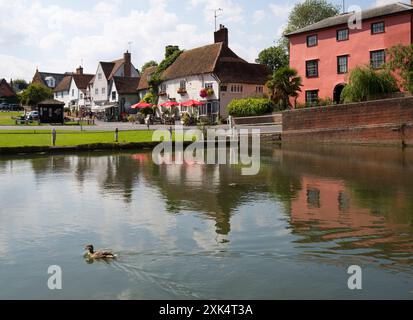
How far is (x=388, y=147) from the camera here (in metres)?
37.3

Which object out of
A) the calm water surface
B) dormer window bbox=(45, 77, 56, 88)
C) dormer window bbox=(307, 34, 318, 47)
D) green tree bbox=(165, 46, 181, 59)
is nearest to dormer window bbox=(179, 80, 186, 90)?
green tree bbox=(165, 46, 181, 59)

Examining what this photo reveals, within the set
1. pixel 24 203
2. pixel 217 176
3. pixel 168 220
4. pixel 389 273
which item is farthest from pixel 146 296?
pixel 217 176

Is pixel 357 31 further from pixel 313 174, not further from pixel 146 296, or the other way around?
pixel 146 296

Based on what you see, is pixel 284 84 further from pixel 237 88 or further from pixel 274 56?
pixel 274 56

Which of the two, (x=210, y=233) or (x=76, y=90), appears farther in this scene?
(x=76, y=90)

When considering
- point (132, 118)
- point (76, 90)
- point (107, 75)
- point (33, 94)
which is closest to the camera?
point (132, 118)

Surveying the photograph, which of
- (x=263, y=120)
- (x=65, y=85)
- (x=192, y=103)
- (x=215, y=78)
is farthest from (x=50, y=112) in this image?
(x=65, y=85)

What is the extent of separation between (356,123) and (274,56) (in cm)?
5300

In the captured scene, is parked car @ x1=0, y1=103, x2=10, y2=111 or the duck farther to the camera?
parked car @ x1=0, y1=103, x2=10, y2=111

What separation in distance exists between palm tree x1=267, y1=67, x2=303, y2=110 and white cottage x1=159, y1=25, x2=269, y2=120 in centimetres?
825

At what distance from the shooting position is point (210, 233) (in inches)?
540

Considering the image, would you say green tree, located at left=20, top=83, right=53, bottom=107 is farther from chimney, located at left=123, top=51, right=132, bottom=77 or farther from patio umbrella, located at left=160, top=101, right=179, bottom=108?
patio umbrella, located at left=160, top=101, right=179, bottom=108

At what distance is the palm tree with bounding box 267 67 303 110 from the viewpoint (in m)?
50.4

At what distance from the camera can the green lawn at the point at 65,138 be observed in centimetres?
3836
